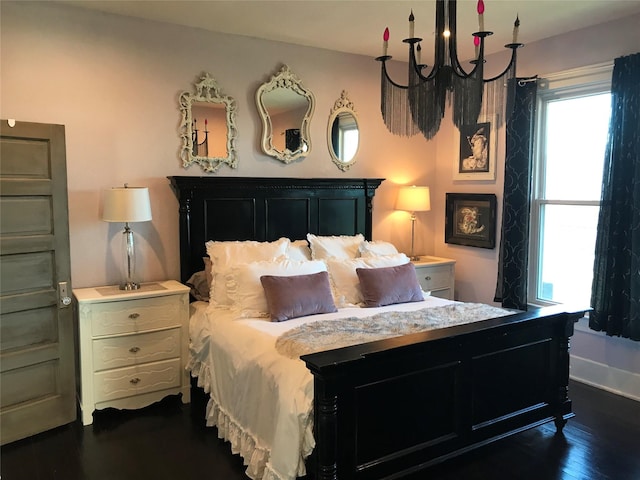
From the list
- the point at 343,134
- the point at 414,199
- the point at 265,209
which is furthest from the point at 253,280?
the point at 414,199

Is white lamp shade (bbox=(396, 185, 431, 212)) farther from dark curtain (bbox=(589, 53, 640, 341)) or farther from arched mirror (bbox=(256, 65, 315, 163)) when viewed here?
dark curtain (bbox=(589, 53, 640, 341))

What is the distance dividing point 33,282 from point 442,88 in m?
2.55

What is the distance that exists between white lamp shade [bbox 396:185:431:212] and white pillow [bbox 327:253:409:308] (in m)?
1.02

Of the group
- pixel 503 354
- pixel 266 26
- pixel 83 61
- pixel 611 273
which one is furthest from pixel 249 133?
pixel 611 273

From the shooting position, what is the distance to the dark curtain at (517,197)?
14.0 ft

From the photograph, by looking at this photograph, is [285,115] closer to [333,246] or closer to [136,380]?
[333,246]

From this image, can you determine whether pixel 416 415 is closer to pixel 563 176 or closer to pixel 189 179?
pixel 189 179

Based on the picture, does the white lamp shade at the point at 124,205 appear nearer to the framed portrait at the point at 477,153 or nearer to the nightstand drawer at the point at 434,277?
the nightstand drawer at the point at 434,277

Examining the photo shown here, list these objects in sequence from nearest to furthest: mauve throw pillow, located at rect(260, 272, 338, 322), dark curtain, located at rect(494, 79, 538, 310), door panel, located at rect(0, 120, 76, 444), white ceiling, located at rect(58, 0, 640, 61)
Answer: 1. door panel, located at rect(0, 120, 76, 444)
2. mauve throw pillow, located at rect(260, 272, 338, 322)
3. white ceiling, located at rect(58, 0, 640, 61)
4. dark curtain, located at rect(494, 79, 538, 310)

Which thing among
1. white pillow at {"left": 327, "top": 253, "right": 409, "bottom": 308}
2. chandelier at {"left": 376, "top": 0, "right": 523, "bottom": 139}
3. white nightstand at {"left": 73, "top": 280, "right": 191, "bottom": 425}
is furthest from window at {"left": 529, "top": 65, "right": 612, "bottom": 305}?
white nightstand at {"left": 73, "top": 280, "right": 191, "bottom": 425}

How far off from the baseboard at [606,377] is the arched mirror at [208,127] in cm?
314

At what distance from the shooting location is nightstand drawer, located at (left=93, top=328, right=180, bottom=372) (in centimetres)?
336

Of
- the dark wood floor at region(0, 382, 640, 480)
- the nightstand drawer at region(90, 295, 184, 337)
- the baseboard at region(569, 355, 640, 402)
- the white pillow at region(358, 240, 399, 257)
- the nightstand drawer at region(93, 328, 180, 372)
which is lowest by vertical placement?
the dark wood floor at region(0, 382, 640, 480)

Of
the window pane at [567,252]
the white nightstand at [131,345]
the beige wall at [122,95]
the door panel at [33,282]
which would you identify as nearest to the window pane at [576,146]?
the window pane at [567,252]
